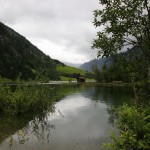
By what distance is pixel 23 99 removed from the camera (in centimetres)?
3366

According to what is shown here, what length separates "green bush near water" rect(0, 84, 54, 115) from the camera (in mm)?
33438

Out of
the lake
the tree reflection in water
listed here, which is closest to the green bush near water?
the lake

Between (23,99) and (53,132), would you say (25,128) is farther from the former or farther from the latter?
(23,99)

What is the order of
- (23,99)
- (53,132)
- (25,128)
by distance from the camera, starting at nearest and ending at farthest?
1. (53,132)
2. (25,128)
3. (23,99)

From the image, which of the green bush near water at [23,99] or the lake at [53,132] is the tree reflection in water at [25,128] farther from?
the green bush near water at [23,99]

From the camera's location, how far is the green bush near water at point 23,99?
110 ft

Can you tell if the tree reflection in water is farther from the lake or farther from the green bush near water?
the green bush near water

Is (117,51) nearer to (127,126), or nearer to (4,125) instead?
(127,126)

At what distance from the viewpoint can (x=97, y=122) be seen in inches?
1216

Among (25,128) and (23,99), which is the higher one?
(23,99)

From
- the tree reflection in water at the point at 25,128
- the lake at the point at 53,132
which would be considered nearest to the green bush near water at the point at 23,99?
the lake at the point at 53,132

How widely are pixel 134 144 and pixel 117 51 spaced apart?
19.0 ft

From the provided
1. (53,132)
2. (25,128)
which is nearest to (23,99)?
(25,128)

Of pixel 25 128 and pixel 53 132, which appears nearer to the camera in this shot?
pixel 53 132
